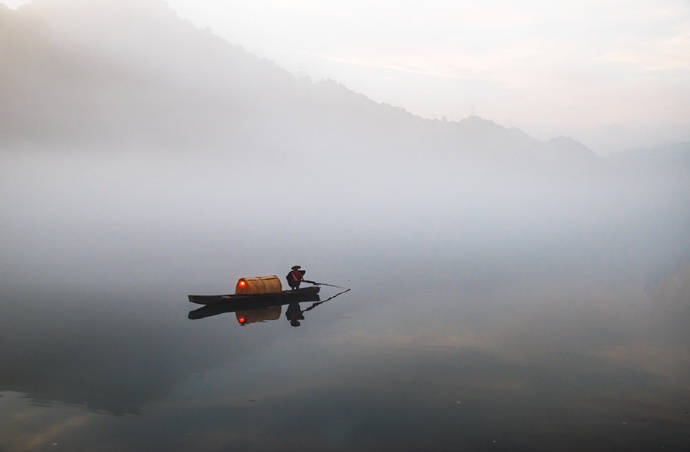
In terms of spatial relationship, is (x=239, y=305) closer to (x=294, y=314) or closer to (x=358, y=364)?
(x=294, y=314)

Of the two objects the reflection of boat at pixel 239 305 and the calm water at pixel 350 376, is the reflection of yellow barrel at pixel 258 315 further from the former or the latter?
the calm water at pixel 350 376

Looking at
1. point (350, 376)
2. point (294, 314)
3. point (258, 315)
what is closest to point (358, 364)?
point (350, 376)

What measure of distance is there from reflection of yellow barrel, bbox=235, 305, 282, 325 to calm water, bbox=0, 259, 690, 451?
56cm

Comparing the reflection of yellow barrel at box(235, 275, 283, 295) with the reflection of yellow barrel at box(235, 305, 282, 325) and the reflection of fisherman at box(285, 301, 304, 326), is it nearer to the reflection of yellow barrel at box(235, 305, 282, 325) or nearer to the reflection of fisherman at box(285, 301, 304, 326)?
the reflection of yellow barrel at box(235, 305, 282, 325)

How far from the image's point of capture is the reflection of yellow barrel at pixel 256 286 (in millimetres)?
38562

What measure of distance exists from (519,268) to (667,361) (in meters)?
41.1

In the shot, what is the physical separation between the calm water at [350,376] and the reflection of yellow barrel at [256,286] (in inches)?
69.3

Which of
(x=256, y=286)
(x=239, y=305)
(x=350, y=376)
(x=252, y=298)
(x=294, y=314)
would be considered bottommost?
(x=350, y=376)

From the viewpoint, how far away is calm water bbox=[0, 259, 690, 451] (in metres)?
19.2

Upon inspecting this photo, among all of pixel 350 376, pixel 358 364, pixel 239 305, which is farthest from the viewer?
pixel 239 305

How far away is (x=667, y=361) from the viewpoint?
94.8 feet

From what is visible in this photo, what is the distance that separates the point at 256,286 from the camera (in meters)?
38.8

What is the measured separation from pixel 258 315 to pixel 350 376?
1482 centimetres

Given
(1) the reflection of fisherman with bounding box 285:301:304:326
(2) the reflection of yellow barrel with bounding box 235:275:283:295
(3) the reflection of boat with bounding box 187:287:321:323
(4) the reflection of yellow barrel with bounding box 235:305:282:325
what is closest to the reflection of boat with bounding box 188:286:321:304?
(3) the reflection of boat with bounding box 187:287:321:323
